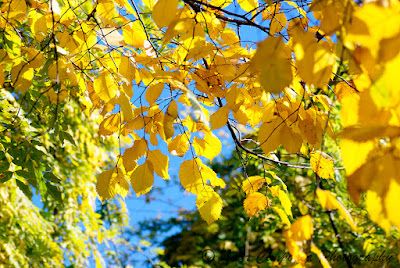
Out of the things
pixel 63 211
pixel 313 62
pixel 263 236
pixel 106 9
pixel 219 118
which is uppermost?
pixel 63 211

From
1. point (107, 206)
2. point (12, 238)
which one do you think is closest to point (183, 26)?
point (12, 238)

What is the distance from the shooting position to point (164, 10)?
2.31 ft

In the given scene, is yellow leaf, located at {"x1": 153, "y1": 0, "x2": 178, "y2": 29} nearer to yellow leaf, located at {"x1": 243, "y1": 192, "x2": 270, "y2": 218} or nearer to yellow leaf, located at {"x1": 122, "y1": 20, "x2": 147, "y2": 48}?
yellow leaf, located at {"x1": 122, "y1": 20, "x2": 147, "y2": 48}

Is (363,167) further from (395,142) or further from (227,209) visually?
(227,209)

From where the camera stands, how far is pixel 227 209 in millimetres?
4625

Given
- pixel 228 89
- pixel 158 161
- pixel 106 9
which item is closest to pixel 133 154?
pixel 158 161

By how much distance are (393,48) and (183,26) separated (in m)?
0.46

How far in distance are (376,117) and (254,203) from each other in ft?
2.35

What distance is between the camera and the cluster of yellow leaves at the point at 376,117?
0.35m

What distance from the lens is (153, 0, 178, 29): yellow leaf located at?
70 cm

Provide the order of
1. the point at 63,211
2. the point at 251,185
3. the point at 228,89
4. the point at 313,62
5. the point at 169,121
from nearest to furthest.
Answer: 1. the point at 313,62
2. the point at 169,121
3. the point at 228,89
4. the point at 251,185
5. the point at 63,211

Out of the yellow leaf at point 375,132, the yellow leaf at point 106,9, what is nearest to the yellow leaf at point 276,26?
the yellow leaf at point 106,9

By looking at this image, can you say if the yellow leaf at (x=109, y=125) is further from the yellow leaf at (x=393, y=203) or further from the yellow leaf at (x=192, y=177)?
the yellow leaf at (x=393, y=203)

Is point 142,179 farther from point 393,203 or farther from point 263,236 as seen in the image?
point 263,236
